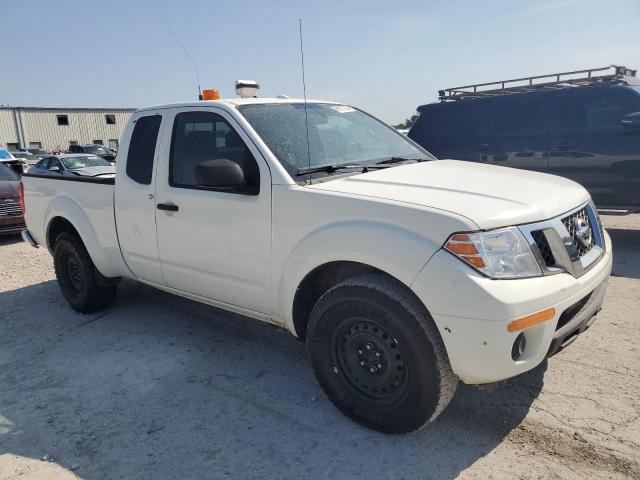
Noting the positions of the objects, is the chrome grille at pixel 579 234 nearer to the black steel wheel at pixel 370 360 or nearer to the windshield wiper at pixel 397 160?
the black steel wheel at pixel 370 360

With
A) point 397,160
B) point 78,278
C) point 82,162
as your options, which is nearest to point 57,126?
point 82,162

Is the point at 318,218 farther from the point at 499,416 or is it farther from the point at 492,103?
the point at 492,103

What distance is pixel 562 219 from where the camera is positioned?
8.58 feet

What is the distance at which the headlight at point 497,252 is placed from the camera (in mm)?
2268

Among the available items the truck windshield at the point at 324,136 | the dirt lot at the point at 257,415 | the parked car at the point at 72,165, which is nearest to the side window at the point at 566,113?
the dirt lot at the point at 257,415

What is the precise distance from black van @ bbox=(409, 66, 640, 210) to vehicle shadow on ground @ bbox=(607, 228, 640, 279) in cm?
55

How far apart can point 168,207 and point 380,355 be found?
6.27ft

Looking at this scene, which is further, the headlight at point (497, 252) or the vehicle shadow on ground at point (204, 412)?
the vehicle shadow on ground at point (204, 412)

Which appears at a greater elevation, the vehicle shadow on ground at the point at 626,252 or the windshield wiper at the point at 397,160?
the windshield wiper at the point at 397,160

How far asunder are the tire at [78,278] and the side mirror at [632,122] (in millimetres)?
6235

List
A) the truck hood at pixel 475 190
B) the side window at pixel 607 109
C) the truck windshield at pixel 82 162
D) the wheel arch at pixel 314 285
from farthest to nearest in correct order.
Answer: the truck windshield at pixel 82 162
the side window at pixel 607 109
the wheel arch at pixel 314 285
the truck hood at pixel 475 190

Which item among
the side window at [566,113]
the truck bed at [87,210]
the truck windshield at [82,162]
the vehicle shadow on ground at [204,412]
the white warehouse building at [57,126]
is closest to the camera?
the vehicle shadow on ground at [204,412]

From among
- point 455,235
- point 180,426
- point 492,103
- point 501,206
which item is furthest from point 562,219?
point 492,103

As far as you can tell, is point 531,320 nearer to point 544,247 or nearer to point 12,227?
point 544,247
